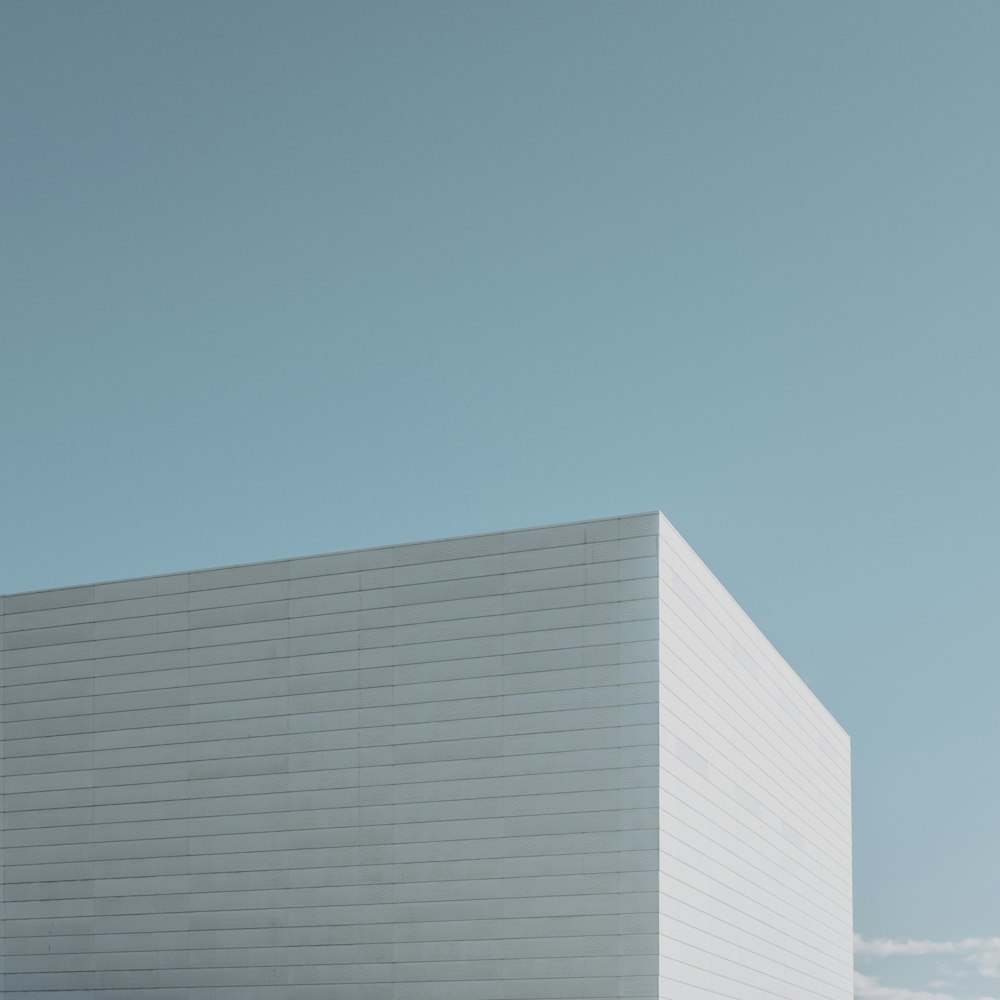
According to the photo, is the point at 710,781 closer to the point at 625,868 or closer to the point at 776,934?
the point at 625,868

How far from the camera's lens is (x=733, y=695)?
3588cm

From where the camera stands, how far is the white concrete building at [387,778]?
2988 cm

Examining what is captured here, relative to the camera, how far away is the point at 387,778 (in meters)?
31.4

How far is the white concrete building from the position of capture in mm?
29875

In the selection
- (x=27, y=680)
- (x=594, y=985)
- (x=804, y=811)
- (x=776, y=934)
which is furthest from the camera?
(x=804, y=811)

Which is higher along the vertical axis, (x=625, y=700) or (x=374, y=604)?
(x=374, y=604)

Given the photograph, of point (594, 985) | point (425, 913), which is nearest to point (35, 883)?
point (425, 913)

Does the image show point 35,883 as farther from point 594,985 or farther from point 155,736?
point 594,985

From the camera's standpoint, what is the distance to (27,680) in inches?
1374

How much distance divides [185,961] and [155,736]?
181 inches

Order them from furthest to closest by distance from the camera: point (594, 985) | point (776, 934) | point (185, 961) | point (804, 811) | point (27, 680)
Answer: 1. point (804, 811)
2. point (776, 934)
3. point (27, 680)
4. point (185, 961)
5. point (594, 985)

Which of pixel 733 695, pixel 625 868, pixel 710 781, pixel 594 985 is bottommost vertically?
pixel 594 985

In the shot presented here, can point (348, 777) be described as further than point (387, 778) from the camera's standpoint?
Yes

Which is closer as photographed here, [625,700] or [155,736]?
[625,700]
